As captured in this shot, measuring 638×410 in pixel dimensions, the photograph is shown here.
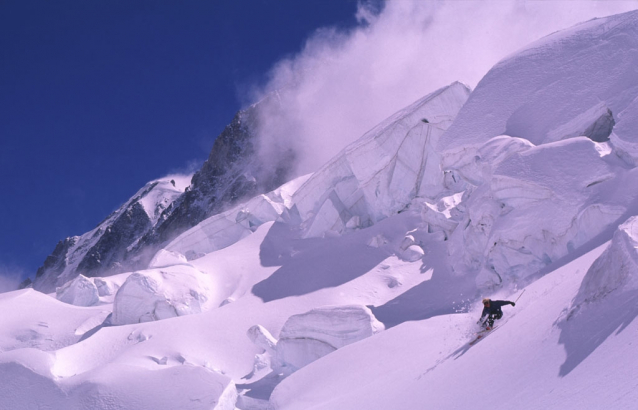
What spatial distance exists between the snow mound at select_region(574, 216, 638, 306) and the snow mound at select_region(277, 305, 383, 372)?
7.75 meters

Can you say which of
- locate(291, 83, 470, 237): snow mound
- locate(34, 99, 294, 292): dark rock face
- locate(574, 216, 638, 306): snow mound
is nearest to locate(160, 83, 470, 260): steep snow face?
locate(291, 83, 470, 237): snow mound

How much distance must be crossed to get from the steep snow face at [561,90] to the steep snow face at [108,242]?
143 feet

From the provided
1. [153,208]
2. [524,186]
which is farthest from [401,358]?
[153,208]

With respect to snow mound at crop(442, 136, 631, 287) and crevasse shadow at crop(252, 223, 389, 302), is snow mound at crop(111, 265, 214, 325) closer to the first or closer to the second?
crevasse shadow at crop(252, 223, 389, 302)

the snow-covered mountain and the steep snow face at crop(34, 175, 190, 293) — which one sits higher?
the steep snow face at crop(34, 175, 190, 293)

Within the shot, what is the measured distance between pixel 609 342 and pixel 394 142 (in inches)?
721

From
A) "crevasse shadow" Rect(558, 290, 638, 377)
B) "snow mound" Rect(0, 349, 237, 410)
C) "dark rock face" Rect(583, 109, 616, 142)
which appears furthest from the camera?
"dark rock face" Rect(583, 109, 616, 142)

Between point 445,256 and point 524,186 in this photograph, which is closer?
point 524,186

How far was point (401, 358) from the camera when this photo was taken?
8086mm

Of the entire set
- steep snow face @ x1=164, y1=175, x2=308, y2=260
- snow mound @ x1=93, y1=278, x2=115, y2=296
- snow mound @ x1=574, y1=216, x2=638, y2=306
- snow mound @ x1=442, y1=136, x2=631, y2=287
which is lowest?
snow mound @ x1=442, y1=136, x2=631, y2=287

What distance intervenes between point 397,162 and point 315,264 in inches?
223

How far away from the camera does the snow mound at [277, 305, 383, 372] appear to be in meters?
12.3

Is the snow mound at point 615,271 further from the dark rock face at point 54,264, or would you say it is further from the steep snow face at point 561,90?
the dark rock face at point 54,264

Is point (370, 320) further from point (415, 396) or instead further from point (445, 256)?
point (415, 396)
